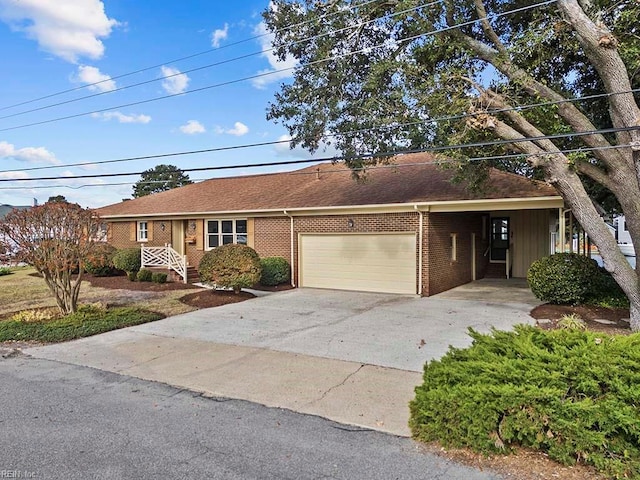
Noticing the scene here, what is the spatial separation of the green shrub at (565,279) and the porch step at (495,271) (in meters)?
6.52

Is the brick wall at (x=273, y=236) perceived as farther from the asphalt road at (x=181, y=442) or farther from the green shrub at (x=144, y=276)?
the asphalt road at (x=181, y=442)

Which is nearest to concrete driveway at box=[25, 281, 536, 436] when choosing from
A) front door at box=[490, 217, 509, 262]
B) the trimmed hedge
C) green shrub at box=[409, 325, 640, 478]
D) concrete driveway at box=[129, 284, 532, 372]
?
concrete driveway at box=[129, 284, 532, 372]

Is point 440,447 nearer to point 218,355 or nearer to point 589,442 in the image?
point 589,442

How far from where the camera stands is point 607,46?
7.62m

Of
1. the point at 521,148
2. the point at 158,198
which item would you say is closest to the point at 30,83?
the point at 158,198

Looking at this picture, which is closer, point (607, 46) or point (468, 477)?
point (468, 477)

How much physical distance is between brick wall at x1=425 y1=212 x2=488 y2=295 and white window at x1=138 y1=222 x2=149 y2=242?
12960mm

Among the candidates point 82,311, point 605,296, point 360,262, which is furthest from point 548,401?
point 360,262

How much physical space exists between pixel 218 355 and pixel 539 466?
4850mm

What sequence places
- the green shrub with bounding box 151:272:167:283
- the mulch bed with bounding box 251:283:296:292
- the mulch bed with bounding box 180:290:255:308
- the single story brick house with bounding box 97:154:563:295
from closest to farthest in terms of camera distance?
the mulch bed with bounding box 180:290:255:308
the single story brick house with bounding box 97:154:563:295
the mulch bed with bounding box 251:283:296:292
the green shrub with bounding box 151:272:167:283

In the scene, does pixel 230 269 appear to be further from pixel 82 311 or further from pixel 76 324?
pixel 76 324

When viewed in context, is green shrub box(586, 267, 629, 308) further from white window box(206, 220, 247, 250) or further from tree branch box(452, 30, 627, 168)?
white window box(206, 220, 247, 250)

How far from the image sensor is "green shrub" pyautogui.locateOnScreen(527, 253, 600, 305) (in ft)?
32.9

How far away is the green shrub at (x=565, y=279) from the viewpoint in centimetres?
1002
